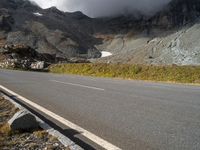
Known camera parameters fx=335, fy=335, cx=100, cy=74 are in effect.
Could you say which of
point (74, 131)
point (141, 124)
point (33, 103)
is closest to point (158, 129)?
point (141, 124)

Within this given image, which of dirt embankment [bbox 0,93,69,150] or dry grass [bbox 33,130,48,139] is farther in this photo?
dry grass [bbox 33,130,48,139]

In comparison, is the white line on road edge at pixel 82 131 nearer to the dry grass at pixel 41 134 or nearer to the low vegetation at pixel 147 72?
the dry grass at pixel 41 134

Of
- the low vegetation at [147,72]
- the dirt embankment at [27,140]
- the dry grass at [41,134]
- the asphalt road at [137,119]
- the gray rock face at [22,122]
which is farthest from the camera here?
the low vegetation at [147,72]

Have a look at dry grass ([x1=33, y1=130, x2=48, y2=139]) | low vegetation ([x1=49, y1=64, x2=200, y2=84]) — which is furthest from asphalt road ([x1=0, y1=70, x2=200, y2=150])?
low vegetation ([x1=49, y1=64, x2=200, y2=84])

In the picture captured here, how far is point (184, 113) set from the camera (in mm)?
7988

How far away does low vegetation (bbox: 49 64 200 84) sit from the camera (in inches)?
924

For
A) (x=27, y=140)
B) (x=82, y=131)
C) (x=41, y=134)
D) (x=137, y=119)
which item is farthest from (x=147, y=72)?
(x=27, y=140)

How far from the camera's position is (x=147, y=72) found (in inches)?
1066

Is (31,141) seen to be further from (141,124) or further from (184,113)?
(184,113)

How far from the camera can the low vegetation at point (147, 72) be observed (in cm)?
2346

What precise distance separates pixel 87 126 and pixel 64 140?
1452 mm

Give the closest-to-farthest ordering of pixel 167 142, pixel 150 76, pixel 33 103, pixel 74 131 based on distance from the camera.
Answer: pixel 167 142 → pixel 74 131 → pixel 33 103 → pixel 150 76

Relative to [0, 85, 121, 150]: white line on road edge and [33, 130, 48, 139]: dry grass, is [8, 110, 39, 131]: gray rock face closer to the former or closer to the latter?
[33, 130, 48, 139]: dry grass

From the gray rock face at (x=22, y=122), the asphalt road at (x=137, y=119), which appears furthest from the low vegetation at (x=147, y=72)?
the gray rock face at (x=22, y=122)
